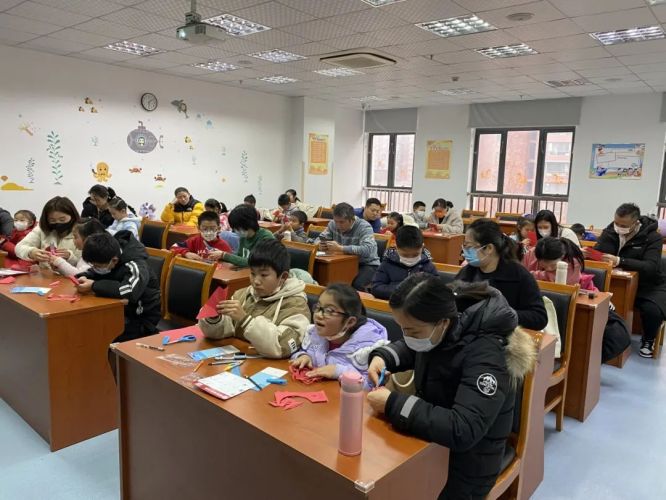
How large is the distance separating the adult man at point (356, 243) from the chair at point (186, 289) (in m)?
1.66

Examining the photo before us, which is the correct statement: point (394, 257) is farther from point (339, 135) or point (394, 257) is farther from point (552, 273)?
point (339, 135)

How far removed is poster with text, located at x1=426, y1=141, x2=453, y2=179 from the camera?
35.5ft

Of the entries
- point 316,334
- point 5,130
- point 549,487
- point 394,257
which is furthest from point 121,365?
point 5,130

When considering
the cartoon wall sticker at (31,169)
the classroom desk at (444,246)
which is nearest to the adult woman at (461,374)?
the classroom desk at (444,246)

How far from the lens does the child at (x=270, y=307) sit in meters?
1.96

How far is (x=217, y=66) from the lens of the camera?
7.25 m

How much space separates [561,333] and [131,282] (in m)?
2.36

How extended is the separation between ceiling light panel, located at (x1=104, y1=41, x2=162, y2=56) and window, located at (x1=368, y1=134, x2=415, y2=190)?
21.8 feet

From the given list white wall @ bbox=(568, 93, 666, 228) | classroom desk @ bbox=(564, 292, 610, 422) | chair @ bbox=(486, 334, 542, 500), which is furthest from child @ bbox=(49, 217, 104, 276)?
white wall @ bbox=(568, 93, 666, 228)

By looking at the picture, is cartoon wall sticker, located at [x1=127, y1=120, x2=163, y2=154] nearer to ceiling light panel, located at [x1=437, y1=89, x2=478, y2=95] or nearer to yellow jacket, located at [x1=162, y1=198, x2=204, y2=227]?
yellow jacket, located at [x1=162, y1=198, x2=204, y2=227]

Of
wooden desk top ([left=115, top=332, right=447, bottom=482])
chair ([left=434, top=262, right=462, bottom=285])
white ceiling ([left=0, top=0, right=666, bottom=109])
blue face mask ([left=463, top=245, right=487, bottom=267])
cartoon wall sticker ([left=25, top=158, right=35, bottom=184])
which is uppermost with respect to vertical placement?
white ceiling ([left=0, top=0, right=666, bottom=109])

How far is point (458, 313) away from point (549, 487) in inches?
56.3

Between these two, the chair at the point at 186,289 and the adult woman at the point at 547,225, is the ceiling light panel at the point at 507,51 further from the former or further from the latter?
the chair at the point at 186,289

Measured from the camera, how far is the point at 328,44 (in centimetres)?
562
